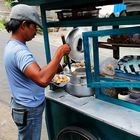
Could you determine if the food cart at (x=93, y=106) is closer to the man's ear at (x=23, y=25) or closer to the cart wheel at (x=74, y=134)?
the cart wheel at (x=74, y=134)

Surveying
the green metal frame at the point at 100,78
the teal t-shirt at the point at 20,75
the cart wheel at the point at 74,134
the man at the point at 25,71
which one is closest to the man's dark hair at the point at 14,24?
the man at the point at 25,71

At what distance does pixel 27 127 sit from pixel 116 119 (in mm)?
787

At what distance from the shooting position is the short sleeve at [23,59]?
2197mm

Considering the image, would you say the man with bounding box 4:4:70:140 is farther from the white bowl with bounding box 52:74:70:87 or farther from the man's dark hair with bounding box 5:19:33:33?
the white bowl with bounding box 52:74:70:87

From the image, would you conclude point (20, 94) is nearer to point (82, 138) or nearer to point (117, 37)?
point (82, 138)

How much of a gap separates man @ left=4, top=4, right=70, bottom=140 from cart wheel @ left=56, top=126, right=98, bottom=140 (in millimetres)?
220

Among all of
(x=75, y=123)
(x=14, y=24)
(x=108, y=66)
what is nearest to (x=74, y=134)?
(x=75, y=123)

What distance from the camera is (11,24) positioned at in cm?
228

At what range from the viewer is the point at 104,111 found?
2322 millimetres

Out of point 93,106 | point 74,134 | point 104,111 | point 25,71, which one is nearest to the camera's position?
point 25,71

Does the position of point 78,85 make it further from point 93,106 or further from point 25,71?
point 25,71

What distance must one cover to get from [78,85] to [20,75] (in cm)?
54

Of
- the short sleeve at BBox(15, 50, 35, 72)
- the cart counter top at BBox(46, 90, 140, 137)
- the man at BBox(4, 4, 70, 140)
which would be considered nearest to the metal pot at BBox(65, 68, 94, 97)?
the cart counter top at BBox(46, 90, 140, 137)

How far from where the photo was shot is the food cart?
6.97 feet
